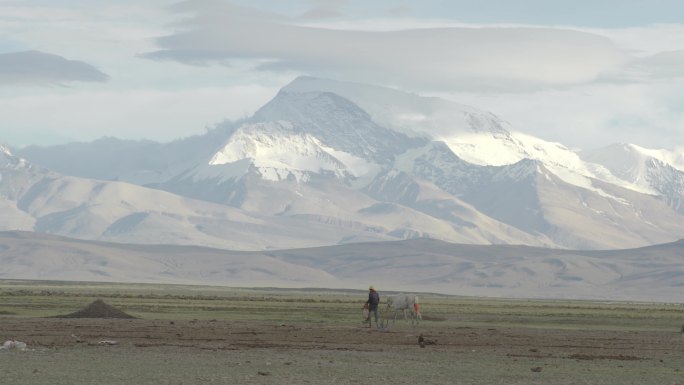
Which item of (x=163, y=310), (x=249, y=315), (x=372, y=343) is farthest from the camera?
(x=163, y=310)

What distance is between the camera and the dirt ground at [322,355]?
40.8m

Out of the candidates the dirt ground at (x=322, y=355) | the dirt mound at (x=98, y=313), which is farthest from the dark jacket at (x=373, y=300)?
the dirt mound at (x=98, y=313)

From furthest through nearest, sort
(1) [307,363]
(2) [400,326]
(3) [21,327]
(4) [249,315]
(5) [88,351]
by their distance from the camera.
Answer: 1. (4) [249,315]
2. (2) [400,326]
3. (3) [21,327]
4. (5) [88,351]
5. (1) [307,363]

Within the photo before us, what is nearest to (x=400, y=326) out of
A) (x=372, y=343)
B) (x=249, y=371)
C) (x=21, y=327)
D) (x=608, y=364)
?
(x=372, y=343)

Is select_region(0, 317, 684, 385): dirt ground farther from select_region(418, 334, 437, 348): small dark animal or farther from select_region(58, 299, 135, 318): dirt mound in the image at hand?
select_region(58, 299, 135, 318): dirt mound

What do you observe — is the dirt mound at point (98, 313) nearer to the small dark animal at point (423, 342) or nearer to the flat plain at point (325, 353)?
the flat plain at point (325, 353)

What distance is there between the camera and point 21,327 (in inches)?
2426

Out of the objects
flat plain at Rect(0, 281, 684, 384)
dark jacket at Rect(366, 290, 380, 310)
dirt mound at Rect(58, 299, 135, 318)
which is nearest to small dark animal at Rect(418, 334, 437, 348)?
flat plain at Rect(0, 281, 684, 384)

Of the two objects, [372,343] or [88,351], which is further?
[372,343]

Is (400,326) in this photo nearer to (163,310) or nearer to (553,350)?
(553,350)

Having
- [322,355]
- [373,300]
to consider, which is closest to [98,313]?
[373,300]

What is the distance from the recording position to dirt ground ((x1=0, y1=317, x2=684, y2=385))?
40.8 m

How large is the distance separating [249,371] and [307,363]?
3562 millimetres

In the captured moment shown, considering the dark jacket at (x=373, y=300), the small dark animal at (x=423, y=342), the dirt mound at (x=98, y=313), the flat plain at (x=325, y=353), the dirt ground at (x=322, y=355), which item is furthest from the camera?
the dirt mound at (x=98, y=313)
